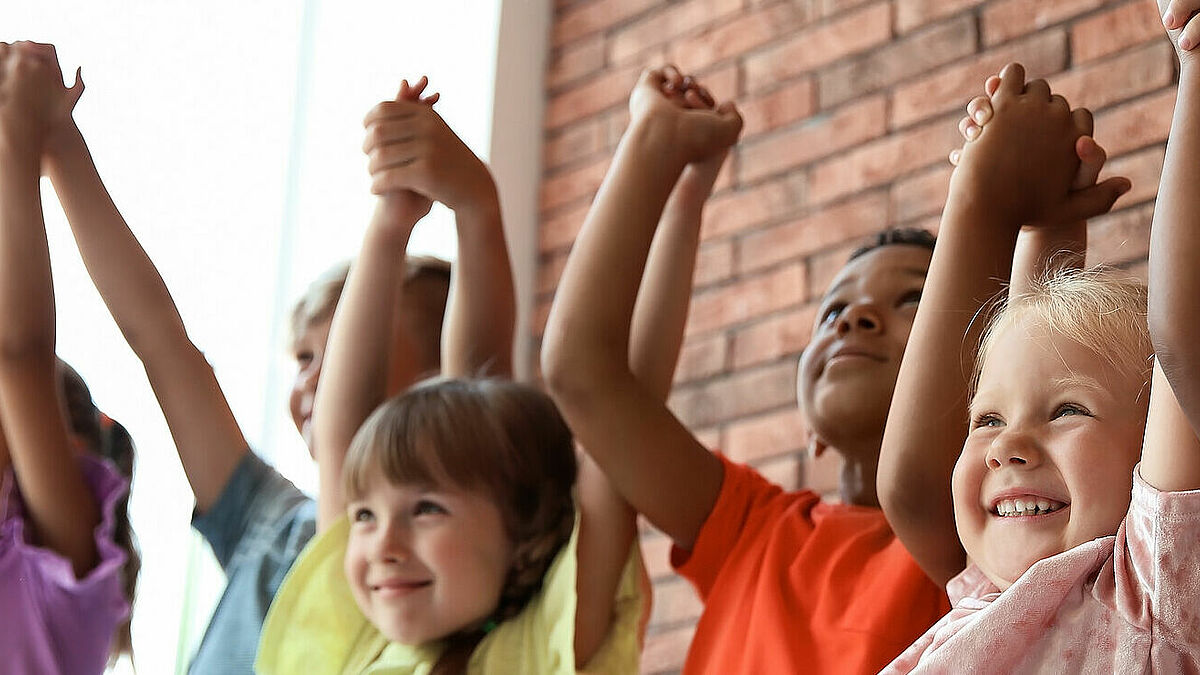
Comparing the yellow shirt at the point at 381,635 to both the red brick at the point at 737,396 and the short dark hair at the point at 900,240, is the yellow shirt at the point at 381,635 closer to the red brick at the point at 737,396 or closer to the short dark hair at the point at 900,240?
the short dark hair at the point at 900,240

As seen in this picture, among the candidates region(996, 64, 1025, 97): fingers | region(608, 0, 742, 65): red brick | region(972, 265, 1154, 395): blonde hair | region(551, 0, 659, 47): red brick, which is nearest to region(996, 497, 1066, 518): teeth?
region(972, 265, 1154, 395): blonde hair

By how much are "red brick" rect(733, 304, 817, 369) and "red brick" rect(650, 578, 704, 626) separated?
346mm

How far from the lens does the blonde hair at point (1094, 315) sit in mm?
1189

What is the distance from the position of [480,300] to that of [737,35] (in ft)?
3.34

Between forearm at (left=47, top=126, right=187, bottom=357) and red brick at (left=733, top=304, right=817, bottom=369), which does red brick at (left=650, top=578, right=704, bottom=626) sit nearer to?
red brick at (left=733, top=304, right=817, bottom=369)

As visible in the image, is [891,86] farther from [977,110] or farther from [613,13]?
[977,110]

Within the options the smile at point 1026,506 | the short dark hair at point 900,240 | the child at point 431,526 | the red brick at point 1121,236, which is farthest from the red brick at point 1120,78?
the smile at point 1026,506

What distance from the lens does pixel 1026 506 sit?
46.0 inches

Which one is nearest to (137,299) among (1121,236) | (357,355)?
(357,355)

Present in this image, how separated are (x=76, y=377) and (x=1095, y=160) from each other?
1.19 m

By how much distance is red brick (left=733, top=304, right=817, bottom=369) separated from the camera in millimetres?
2307

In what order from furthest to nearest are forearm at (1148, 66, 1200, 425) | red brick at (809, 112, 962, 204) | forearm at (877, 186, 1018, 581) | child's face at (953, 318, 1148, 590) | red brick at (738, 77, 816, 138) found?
red brick at (738, 77, 816, 138)
red brick at (809, 112, 962, 204)
forearm at (877, 186, 1018, 581)
child's face at (953, 318, 1148, 590)
forearm at (1148, 66, 1200, 425)

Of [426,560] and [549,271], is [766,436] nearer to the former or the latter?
[549,271]

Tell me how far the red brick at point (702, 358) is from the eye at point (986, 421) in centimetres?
121
